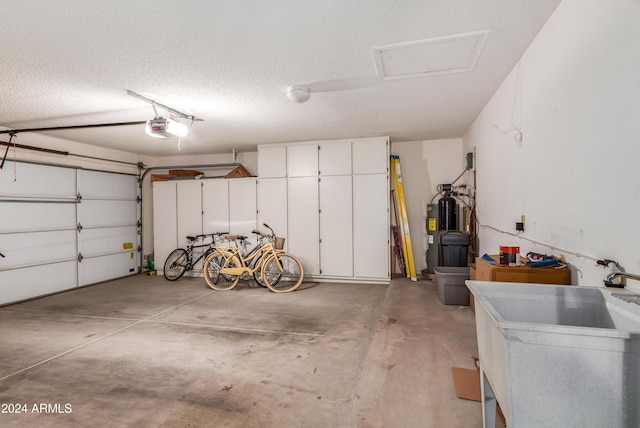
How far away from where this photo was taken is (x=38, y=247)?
4.75 metres

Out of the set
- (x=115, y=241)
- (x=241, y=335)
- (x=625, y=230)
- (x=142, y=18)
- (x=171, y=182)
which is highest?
(x=142, y=18)

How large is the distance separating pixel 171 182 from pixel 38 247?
2.37 meters

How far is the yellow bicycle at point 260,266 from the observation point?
5.02 meters

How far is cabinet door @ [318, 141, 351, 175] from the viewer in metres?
5.36

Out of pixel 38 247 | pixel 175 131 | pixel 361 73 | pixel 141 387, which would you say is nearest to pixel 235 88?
pixel 175 131

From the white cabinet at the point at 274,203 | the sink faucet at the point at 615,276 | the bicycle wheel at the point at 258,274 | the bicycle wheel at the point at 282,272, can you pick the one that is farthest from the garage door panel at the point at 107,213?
the sink faucet at the point at 615,276

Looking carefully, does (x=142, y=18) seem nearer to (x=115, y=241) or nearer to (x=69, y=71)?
(x=69, y=71)

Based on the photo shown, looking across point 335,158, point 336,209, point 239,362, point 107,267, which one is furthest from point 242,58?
point 107,267

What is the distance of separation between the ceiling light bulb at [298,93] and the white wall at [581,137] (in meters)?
1.99

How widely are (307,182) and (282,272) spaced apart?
1.71 metres

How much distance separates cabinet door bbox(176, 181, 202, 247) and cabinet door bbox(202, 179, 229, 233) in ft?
0.38

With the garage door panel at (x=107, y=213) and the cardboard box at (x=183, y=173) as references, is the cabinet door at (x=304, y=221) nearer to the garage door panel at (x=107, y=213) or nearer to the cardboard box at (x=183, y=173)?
the cardboard box at (x=183, y=173)

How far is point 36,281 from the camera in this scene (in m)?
4.73

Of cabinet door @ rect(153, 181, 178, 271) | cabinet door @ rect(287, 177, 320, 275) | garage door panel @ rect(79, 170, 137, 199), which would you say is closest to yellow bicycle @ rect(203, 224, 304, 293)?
cabinet door @ rect(287, 177, 320, 275)
